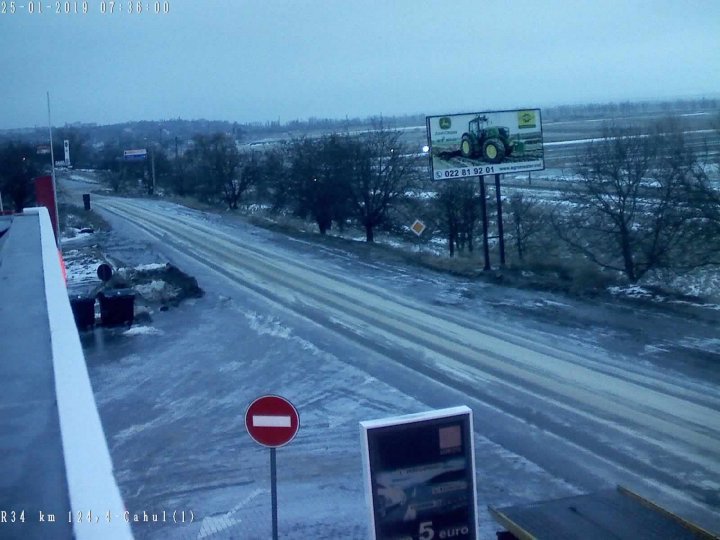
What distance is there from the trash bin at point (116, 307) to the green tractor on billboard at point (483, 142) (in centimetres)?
1239

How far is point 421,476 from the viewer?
18.0ft

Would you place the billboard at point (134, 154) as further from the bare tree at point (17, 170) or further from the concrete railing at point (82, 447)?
the concrete railing at point (82, 447)

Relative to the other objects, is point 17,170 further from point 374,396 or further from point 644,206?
→ point 374,396

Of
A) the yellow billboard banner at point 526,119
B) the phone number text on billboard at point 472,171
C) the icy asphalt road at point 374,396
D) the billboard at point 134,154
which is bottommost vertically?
the icy asphalt road at point 374,396

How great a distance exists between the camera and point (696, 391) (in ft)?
41.9

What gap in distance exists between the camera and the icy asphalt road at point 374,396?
9109mm

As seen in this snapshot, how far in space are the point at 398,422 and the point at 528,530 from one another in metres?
1.21

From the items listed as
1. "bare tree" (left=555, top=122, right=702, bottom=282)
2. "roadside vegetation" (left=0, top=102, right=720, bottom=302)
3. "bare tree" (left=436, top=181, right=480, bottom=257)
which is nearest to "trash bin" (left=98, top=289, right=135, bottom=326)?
"roadside vegetation" (left=0, top=102, right=720, bottom=302)

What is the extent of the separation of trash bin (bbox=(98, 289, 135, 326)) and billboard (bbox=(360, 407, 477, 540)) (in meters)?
14.6

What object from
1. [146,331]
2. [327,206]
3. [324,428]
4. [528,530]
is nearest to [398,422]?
[528,530]

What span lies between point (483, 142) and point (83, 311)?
14117 millimetres

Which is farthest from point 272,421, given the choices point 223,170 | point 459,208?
point 223,170

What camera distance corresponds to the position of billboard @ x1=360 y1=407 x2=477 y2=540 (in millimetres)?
5383

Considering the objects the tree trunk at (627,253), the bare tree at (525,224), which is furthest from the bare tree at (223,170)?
the tree trunk at (627,253)
